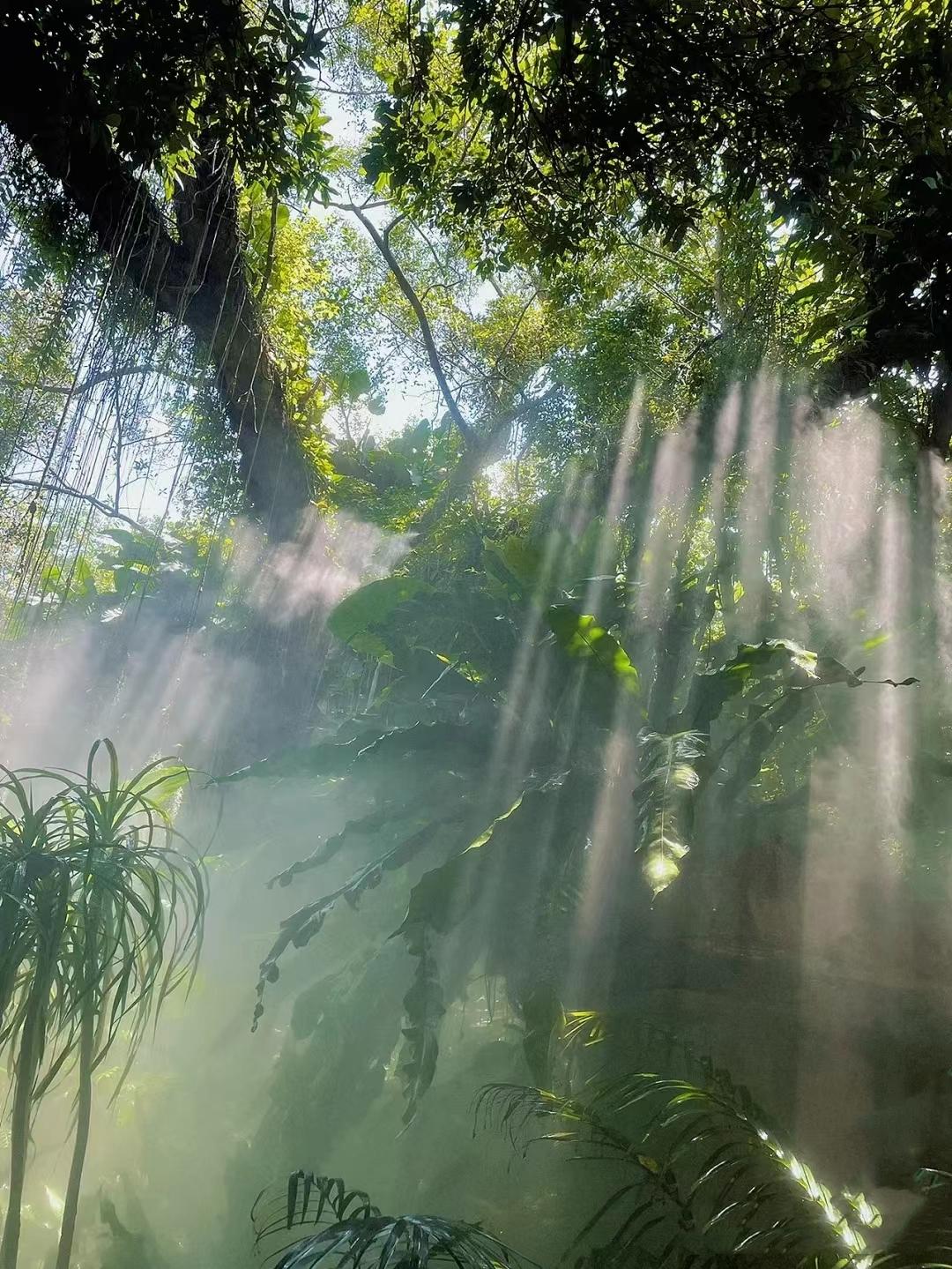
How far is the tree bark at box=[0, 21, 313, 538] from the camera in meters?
2.62

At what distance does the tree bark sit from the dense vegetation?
0.09 feet

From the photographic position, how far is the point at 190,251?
13.1 feet

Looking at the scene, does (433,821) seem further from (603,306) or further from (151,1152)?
(603,306)

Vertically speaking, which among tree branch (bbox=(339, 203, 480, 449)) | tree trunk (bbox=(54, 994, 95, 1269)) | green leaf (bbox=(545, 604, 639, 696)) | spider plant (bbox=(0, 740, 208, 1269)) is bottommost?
tree trunk (bbox=(54, 994, 95, 1269))

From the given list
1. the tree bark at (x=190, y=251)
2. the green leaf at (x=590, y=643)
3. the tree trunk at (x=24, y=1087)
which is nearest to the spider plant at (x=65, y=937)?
the tree trunk at (x=24, y=1087)

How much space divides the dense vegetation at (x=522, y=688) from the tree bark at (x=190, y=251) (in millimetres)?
27

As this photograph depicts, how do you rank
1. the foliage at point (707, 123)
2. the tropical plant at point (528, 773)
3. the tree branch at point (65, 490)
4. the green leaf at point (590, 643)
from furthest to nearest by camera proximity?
the green leaf at point (590, 643) < the tropical plant at point (528, 773) < the tree branch at point (65, 490) < the foliage at point (707, 123)

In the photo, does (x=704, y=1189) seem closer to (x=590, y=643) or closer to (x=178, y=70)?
(x=590, y=643)

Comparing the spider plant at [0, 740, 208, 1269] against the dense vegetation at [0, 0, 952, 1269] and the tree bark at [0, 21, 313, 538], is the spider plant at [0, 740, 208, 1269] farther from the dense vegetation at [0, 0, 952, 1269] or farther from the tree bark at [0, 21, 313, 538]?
the tree bark at [0, 21, 313, 538]

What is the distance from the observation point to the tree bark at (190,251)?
2625 millimetres

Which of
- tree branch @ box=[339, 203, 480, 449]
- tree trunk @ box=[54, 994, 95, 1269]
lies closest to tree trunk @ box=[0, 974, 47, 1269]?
tree trunk @ box=[54, 994, 95, 1269]

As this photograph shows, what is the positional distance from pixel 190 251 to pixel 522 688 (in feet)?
8.40

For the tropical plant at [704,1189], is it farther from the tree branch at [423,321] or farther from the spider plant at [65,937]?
the tree branch at [423,321]

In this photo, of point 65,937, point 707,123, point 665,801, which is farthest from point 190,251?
point 665,801
